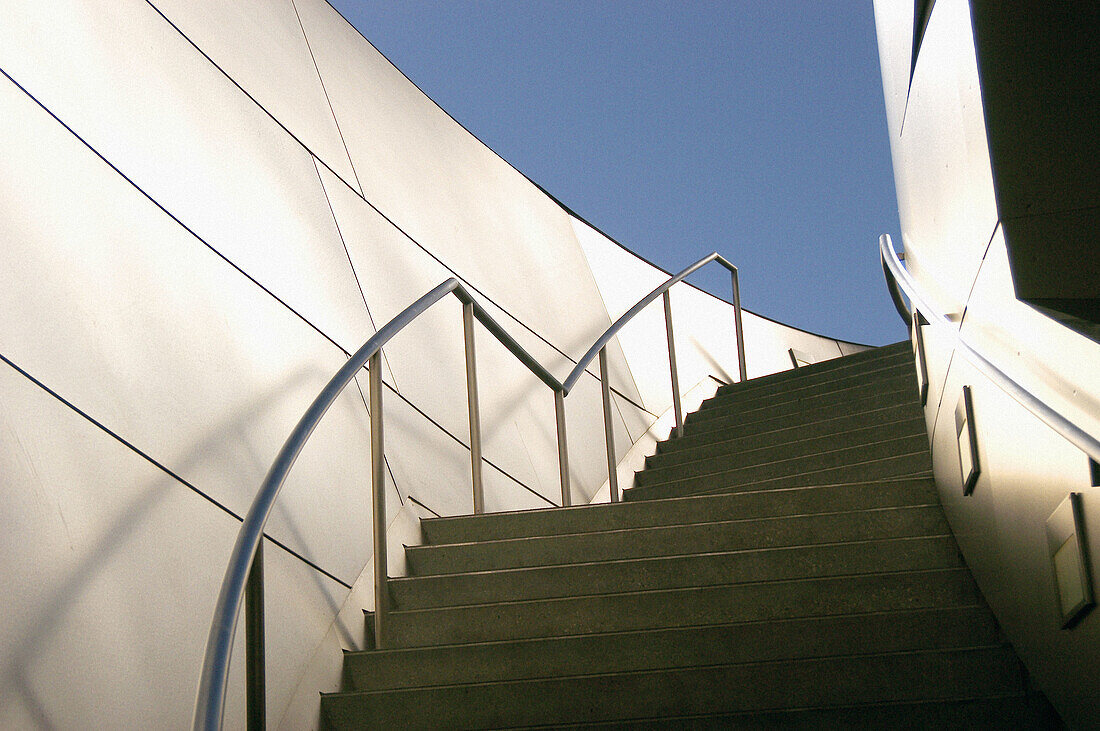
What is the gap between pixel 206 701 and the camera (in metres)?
1.74

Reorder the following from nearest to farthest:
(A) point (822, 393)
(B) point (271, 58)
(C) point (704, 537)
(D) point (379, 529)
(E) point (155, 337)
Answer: (E) point (155, 337) → (D) point (379, 529) → (C) point (704, 537) → (B) point (271, 58) → (A) point (822, 393)

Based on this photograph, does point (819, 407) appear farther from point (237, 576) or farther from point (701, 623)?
point (237, 576)

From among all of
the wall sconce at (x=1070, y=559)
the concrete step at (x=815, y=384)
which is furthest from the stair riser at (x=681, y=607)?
the concrete step at (x=815, y=384)

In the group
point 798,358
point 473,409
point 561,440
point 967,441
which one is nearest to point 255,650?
point 967,441

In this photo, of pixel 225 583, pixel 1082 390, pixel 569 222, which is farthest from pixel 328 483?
pixel 569 222

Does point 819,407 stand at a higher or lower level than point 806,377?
lower

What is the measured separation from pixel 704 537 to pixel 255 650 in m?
1.92

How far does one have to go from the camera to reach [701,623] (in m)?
3.16

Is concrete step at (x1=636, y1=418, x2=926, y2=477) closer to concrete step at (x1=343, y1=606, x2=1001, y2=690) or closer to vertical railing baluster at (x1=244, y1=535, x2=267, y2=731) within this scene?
concrete step at (x1=343, y1=606, x2=1001, y2=690)

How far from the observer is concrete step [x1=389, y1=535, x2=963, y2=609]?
10.9 feet

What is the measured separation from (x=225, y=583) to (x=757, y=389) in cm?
535

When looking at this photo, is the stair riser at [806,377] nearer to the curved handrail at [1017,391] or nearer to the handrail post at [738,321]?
the handrail post at [738,321]

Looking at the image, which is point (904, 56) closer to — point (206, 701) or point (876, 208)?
point (206, 701)

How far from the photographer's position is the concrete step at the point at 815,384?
617cm
